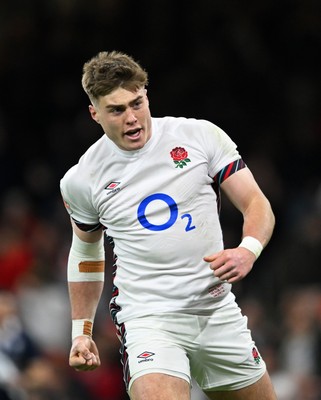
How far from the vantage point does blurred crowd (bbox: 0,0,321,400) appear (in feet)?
38.4

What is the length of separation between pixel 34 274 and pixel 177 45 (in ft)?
11.6

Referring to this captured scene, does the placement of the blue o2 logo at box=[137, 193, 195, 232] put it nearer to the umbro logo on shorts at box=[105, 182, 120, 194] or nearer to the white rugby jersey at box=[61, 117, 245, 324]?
the white rugby jersey at box=[61, 117, 245, 324]

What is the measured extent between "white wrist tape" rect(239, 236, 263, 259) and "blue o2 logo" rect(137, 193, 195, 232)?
0.37 m

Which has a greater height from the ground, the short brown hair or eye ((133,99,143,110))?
the short brown hair

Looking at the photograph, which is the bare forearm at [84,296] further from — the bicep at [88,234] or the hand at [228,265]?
the hand at [228,265]

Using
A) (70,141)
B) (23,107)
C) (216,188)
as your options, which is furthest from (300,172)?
(216,188)

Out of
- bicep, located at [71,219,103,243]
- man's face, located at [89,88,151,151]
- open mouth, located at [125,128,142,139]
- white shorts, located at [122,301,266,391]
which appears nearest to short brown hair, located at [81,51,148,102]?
man's face, located at [89,88,151,151]

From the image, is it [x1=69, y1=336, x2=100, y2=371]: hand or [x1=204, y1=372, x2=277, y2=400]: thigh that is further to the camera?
[x1=204, y1=372, x2=277, y2=400]: thigh

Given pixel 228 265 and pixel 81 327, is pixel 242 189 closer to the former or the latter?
pixel 228 265

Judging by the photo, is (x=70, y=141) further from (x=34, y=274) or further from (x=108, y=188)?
(x=108, y=188)

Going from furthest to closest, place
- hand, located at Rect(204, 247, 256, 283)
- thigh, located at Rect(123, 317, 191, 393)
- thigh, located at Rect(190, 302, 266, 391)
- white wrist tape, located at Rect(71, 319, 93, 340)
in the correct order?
white wrist tape, located at Rect(71, 319, 93, 340) → thigh, located at Rect(190, 302, 266, 391) → thigh, located at Rect(123, 317, 191, 393) → hand, located at Rect(204, 247, 256, 283)

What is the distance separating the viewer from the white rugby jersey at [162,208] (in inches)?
222

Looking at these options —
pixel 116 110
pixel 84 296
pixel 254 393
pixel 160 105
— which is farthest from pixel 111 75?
pixel 160 105

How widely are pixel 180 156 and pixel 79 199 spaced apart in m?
0.59
